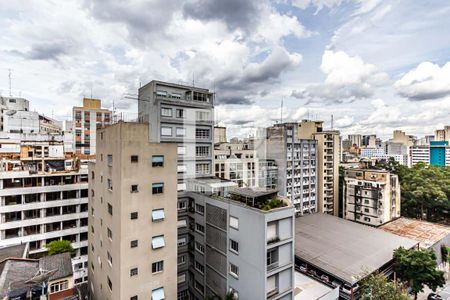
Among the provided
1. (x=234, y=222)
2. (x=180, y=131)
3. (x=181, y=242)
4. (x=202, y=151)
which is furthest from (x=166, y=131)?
(x=234, y=222)

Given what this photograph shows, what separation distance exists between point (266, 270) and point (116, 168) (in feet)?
38.6

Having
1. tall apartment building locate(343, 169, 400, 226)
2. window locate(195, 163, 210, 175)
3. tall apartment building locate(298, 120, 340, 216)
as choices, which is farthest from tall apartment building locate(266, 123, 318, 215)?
window locate(195, 163, 210, 175)

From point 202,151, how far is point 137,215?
12106mm

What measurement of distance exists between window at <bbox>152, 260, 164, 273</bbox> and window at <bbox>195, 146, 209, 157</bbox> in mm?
12077

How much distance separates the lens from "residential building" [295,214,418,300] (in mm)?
23625

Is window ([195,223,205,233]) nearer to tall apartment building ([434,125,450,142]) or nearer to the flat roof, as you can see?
the flat roof

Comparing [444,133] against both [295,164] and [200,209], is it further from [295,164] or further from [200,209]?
[200,209]

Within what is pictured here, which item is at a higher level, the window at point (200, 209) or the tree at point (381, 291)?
the window at point (200, 209)

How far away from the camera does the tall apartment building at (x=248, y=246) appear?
16.2m

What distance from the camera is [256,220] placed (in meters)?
16.3

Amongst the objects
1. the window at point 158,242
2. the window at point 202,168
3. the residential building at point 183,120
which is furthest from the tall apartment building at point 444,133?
the window at point 158,242

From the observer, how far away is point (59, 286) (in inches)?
711

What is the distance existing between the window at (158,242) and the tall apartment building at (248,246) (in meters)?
4.44

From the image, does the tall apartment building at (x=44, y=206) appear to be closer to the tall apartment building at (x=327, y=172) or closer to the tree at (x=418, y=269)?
the tree at (x=418, y=269)
